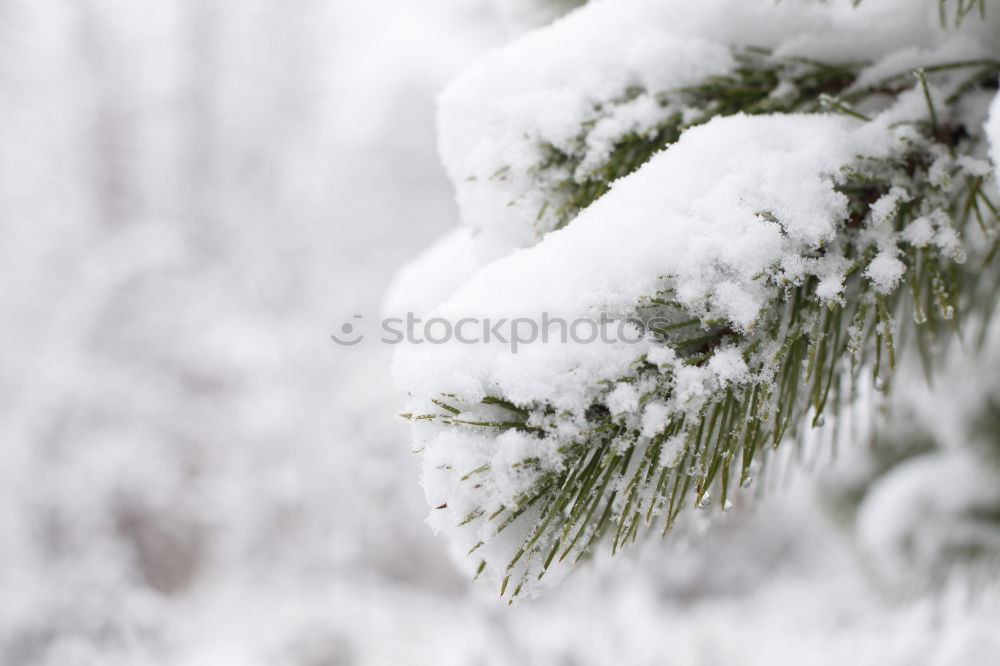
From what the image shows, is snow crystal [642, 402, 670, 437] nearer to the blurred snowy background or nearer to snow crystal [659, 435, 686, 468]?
snow crystal [659, 435, 686, 468]

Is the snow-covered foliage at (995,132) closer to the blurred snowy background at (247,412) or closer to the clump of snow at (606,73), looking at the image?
the clump of snow at (606,73)

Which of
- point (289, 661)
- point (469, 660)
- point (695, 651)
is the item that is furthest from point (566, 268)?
point (289, 661)

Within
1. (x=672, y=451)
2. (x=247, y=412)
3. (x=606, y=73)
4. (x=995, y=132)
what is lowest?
(x=672, y=451)

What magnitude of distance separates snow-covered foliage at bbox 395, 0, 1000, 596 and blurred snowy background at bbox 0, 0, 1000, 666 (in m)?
0.57

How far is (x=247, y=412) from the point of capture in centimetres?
597

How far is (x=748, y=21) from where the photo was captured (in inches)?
23.5

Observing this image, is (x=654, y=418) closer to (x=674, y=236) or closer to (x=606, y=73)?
(x=674, y=236)

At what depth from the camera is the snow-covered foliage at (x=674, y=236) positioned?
380 millimetres

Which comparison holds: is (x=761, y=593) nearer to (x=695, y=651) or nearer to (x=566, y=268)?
(x=695, y=651)

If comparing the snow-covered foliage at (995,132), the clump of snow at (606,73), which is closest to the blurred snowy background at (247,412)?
the clump of snow at (606,73)

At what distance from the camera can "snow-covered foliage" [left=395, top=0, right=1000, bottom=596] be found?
0.38 m

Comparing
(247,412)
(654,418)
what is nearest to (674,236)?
(654,418)

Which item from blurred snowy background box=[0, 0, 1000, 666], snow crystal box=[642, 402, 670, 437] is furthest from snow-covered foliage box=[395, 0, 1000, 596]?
blurred snowy background box=[0, 0, 1000, 666]

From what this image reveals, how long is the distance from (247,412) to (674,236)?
20.3 feet
